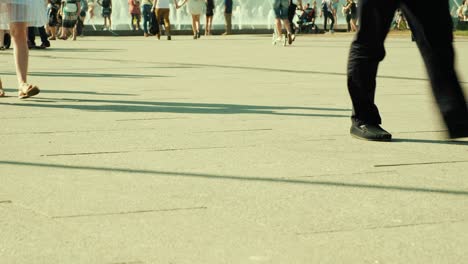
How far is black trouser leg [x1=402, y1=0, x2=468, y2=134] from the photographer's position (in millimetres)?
6145

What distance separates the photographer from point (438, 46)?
6246 millimetres

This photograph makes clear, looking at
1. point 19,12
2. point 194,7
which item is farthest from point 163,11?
point 19,12

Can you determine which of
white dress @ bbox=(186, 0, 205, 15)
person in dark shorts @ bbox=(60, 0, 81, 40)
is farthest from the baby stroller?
person in dark shorts @ bbox=(60, 0, 81, 40)

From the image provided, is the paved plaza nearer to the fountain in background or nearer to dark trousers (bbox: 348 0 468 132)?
dark trousers (bbox: 348 0 468 132)

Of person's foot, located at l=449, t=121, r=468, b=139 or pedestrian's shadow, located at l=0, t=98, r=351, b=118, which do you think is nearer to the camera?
person's foot, located at l=449, t=121, r=468, b=139

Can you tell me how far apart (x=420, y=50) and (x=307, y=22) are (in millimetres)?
35888

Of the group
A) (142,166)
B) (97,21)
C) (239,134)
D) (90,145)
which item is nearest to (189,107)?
(239,134)

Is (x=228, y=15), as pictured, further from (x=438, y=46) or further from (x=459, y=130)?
(x=459, y=130)

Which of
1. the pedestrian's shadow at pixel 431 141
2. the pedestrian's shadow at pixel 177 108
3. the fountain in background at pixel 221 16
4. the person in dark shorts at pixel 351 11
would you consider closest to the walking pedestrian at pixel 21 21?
the pedestrian's shadow at pixel 177 108

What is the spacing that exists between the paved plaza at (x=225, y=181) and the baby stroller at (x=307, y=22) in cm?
3150

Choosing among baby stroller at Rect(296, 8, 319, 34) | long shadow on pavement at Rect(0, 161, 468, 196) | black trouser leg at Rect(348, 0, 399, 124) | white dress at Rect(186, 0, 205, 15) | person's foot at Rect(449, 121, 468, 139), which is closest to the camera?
long shadow on pavement at Rect(0, 161, 468, 196)

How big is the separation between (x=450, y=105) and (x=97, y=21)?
41012 millimetres

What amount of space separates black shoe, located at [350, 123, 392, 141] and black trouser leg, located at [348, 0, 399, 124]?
0.04 m

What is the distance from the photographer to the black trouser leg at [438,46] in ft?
20.2
